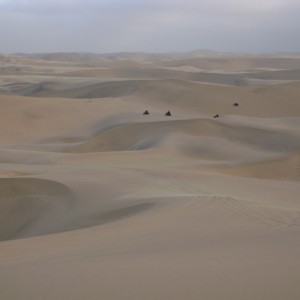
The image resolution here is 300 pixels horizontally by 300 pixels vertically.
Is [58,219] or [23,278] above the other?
[23,278]

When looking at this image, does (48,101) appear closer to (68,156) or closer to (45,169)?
(68,156)

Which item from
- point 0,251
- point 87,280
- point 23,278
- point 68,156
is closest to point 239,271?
point 87,280

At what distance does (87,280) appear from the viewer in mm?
3324

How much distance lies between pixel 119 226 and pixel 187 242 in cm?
91

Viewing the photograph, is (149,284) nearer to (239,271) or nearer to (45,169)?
(239,271)

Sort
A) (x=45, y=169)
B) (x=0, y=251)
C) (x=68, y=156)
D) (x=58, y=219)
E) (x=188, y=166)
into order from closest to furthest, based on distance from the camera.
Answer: (x=0, y=251), (x=58, y=219), (x=45, y=169), (x=188, y=166), (x=68, y=156)

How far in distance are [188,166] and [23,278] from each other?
797cm

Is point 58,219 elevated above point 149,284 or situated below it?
below

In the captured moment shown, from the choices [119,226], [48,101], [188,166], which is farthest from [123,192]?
[48,101]

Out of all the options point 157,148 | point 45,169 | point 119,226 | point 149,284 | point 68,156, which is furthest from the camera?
point 157,148

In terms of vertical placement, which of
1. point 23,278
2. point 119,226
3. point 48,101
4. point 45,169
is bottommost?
point 48,101

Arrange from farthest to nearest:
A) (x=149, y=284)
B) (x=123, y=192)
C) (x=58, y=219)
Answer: (x=123, y=192) < (x=58, y=219) < (x=149, y=284)

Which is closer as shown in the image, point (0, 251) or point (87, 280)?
point (87, 280)

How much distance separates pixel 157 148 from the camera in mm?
13359
